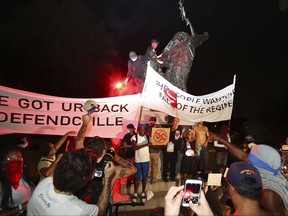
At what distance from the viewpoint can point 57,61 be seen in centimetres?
2394

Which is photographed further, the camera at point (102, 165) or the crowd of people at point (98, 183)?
the camera at point (102, 165)

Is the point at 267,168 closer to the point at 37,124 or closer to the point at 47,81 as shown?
the point at 37,124

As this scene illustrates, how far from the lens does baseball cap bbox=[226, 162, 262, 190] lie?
8.25 feet

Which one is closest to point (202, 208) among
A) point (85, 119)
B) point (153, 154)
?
point (85, 119)

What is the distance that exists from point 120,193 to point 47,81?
18052 millimetres

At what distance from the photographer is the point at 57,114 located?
6.21 metres

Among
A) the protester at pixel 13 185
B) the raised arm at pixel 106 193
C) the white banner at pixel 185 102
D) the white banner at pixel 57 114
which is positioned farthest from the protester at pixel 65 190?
the white banner at pixel 185 102

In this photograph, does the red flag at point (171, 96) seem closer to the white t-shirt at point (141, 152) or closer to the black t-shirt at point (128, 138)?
the white t-shirt at point (141, 152)

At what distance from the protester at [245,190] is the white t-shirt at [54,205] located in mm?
1194

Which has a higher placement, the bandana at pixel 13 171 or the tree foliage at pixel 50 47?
the tree foliage at pixel 50 47

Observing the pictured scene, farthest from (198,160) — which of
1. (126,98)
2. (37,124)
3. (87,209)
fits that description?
(87,209)

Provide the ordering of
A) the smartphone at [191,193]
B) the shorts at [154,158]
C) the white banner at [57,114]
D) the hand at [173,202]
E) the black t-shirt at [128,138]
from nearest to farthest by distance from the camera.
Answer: the hand at [173,202], the smartphone at [191,193], the white banner at [57,114], the black t-shirt at [128,138], the shorts at [154,158]

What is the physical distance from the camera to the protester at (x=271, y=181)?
286 centimetres

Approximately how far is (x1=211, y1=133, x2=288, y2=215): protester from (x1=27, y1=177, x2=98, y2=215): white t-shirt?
62.2 inches
